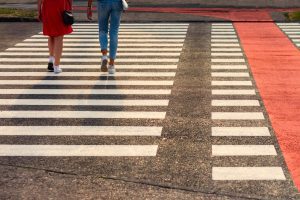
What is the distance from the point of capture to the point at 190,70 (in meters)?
10.5

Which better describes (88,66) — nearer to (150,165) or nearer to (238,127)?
(238,127)

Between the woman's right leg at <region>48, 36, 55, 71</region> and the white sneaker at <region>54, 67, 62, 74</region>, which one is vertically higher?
the woman's right leg at <region>48, 36, 55, 71</region>

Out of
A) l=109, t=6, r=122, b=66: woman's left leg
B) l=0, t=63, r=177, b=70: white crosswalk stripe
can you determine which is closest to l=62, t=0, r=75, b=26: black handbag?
l=109, t=6, r=122, b=66: woman's left leg

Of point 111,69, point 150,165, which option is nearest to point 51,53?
point 111,69

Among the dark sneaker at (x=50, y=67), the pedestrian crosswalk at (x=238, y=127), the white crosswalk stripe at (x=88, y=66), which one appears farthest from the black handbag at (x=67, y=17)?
the pedestrian crosswalk at (x=238, y=127)

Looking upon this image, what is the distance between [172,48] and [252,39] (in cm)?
257

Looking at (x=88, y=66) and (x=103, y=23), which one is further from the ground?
(x=103, y=23)

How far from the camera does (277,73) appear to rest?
10164 mm

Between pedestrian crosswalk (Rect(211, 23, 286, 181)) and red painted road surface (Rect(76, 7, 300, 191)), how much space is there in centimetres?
15

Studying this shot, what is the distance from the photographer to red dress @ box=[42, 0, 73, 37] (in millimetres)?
9789

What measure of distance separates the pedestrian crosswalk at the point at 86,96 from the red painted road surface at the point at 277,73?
4.49ft

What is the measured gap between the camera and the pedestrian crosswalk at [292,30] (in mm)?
14686

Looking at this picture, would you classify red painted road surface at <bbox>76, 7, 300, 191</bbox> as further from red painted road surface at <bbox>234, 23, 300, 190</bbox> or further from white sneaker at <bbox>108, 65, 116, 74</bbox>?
white sneaker at <bbox>108, 65, 116, 74</bbox>

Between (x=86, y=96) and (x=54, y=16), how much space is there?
2.07m
